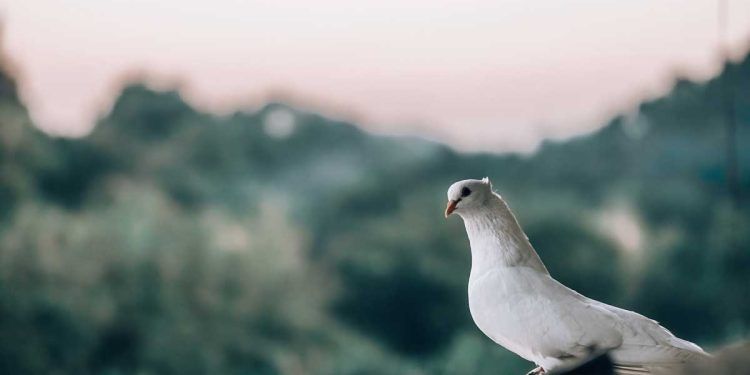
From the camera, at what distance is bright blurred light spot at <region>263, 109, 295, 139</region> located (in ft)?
11.1

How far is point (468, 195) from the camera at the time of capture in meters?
1.56

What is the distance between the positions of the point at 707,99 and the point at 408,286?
1244 millimetres

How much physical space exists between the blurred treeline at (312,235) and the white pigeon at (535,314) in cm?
163

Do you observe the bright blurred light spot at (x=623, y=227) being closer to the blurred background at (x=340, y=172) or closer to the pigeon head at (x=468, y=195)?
the blurred background at (x=340, y=172)

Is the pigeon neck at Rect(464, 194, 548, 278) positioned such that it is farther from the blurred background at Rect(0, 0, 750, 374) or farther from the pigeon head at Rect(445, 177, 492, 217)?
the blurred background at Rect(0, 0, 750, 374)

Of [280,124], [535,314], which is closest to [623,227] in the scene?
[280,124]

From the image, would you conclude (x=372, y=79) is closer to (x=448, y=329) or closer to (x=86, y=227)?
(x=448, y=329)

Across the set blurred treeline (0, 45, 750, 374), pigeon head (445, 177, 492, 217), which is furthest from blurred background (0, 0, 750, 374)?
pigeon head (445, 177, 492, 217)

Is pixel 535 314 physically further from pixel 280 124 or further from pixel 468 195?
pixel 280 124

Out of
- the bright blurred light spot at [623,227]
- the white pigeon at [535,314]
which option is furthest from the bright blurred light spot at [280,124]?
the white pigeon at [535,314]

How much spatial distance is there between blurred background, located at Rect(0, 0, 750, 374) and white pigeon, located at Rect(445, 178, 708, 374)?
159cm

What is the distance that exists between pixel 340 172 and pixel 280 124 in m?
0.29

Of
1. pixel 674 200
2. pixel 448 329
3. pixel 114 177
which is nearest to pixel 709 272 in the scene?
pixel 674 200

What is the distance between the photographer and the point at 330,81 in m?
3.23
